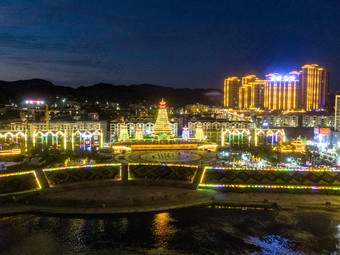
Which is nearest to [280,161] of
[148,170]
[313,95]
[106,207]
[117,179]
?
[148,170]

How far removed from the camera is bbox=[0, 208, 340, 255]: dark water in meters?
12.0

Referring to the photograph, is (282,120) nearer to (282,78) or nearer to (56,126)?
(282,78)

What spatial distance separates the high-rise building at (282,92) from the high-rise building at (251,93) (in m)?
5.60

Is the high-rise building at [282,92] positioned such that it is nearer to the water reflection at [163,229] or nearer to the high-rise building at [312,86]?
the high-rise building at [312,86]

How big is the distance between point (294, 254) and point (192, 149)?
19.9 meters

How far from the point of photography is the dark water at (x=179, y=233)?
1198 cm

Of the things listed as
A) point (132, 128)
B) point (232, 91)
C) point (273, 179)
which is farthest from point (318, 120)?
point (232, 91)

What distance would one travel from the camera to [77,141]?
33.1 m

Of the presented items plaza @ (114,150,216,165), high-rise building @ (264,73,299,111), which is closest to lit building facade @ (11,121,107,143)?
plaza @ (114,150,216,165)

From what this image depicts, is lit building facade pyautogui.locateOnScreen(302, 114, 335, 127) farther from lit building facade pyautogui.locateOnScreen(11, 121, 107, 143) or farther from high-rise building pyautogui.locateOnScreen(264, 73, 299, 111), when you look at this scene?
lit building facade pyautogui.locateOnScreen(11, 121, 107, 143)

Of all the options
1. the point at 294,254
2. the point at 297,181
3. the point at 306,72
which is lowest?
the point at 294,254

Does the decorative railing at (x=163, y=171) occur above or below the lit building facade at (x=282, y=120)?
below

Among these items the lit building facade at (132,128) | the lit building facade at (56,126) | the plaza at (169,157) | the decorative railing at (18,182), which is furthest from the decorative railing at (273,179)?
the lit building facade at (132,128)

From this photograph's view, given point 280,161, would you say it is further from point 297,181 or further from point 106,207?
point 106,207
